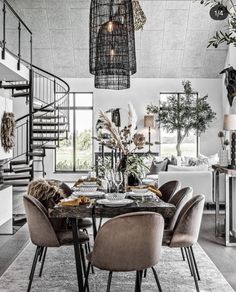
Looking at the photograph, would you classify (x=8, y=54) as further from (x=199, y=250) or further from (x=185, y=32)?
(x=185, y=32)

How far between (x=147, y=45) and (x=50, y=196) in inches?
347

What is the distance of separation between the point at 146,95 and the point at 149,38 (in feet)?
6.51

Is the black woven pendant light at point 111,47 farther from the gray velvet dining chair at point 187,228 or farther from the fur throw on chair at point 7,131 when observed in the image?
the fur throw on chair at point 7,131

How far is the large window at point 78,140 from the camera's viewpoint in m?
13.2

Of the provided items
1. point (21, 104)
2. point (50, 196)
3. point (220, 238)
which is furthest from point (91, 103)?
point (50, 196)

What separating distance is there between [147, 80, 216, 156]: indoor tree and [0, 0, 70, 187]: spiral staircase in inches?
119

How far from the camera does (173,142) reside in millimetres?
13047

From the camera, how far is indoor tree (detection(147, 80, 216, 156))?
12180 millimetres

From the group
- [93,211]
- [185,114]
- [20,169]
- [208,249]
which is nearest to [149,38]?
[185,114]

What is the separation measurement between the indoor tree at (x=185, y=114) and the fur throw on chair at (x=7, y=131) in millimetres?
6372

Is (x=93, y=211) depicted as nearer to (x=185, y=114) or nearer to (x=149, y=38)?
(x=149, y=38)

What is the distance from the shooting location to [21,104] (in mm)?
12922

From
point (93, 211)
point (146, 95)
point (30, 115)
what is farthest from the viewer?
point (146, 95)

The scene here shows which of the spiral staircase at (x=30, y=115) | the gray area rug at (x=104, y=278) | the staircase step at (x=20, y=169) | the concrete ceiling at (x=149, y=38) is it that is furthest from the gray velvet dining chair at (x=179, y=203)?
the concrete ceiling at (x=149, y=38)
